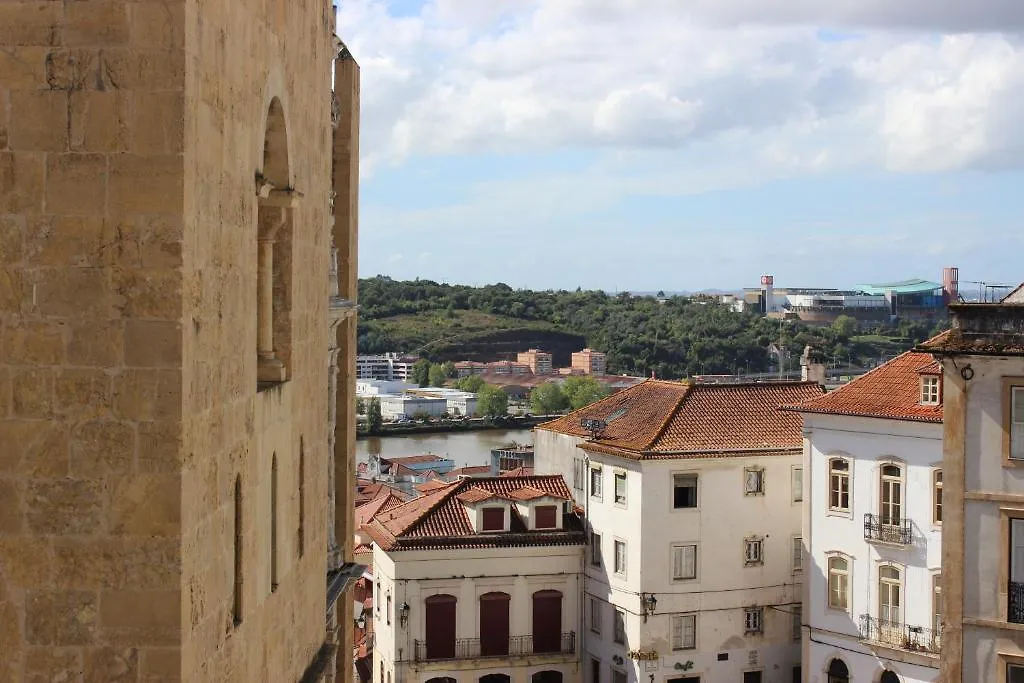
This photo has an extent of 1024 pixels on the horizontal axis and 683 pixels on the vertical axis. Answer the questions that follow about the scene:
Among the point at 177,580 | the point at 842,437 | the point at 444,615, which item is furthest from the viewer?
the point at 444,615

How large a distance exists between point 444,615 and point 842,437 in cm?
917

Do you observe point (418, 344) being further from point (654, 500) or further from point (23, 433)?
point (23, 433)

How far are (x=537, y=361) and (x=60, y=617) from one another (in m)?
156

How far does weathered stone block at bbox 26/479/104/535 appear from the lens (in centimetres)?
591

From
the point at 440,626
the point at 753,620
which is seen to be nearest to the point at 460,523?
the point at 440,626

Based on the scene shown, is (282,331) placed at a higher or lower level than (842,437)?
higher

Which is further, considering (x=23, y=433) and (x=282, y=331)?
(x=282, y=331)

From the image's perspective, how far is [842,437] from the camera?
28.9 metres

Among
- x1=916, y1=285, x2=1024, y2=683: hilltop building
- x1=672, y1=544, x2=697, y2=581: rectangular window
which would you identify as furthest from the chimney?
x1=916, y1=285, x2=1024, y2=683: hilltop building

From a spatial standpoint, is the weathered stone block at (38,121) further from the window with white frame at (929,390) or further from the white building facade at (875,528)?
the window with white frame at (929,390)

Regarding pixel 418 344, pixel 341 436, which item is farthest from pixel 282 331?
pixel 418 344

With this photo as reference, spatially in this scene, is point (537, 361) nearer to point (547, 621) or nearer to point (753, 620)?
point (547, 621)

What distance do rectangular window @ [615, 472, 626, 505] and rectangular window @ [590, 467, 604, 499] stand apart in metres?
0.67

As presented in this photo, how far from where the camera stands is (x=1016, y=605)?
17.5 m
